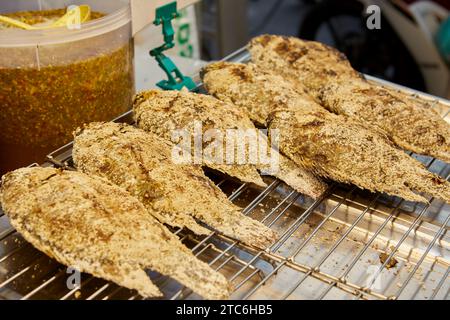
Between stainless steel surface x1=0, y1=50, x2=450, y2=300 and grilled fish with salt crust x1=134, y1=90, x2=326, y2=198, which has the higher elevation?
grilled fish with salt crust x1=134, y1=90, x2=326, y2=198

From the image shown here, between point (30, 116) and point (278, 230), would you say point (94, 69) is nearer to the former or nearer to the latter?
point (30, 116)

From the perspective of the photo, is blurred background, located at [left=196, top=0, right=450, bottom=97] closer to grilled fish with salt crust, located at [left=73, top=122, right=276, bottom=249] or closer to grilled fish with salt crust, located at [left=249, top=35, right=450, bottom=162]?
grilled fish with salt crust, located at [left=249, top=35, right=450, bottom=162]

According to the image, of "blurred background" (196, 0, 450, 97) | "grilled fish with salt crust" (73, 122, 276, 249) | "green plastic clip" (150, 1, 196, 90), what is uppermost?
"green plastic clip" (150, 1, 196, 90)

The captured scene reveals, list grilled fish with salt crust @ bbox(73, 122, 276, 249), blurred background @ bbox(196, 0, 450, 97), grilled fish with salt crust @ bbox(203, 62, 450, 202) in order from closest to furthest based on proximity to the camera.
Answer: grilled fish with salt crust @ bbox(73, 122, 276, 249), grilled fish with salt crust @ bbox(203, 62, 450, 202), blurred background @ bbox(196, 0, 450, 97)

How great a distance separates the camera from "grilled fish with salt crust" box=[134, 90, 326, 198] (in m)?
1.42

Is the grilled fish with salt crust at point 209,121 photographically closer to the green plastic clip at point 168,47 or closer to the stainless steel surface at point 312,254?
the stainless steel surface at point 312,254

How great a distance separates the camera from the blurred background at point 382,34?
3.22m

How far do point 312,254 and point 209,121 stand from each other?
1.47 ft

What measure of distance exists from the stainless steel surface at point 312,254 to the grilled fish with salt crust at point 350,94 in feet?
0.63

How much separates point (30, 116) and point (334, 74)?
922 millimetres

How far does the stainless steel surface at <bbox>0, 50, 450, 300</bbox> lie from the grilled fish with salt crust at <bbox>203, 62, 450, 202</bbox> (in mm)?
71

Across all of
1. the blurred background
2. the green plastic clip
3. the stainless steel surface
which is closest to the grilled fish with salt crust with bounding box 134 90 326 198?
the stainless steel surface

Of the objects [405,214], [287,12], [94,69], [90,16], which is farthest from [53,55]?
[287,12]

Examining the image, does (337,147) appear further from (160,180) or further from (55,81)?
(55,81)
